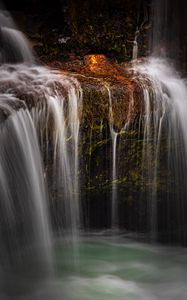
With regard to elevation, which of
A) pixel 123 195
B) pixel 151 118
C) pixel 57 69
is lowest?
pixel 123 195

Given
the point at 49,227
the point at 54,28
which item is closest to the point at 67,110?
the point at 49,227

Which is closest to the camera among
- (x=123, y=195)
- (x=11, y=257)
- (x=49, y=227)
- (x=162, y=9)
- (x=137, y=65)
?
(x=11, y=257)

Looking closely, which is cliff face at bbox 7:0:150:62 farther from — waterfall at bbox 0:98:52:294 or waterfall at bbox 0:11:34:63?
waterfall at bbox 0:98:52:294

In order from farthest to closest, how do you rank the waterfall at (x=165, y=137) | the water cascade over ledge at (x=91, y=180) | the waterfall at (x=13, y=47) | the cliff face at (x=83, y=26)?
the cliff face at (x=83, y=26)
the waterfall at (x=13, y=47)
the waterfall at (x=165, y=137)
the water cascade over ledge at (x=91, y=180)

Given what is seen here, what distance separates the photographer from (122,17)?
9.67m

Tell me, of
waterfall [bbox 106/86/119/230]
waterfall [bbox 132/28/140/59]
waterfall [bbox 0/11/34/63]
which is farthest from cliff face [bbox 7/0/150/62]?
waterfall [bbox 106/86/119/230]

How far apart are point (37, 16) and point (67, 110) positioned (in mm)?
3215

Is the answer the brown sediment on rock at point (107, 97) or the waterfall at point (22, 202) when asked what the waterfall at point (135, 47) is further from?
the waterfall at point (22, 202)

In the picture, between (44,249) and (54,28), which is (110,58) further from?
(44,249)

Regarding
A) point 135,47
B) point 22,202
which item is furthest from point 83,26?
point 22,202

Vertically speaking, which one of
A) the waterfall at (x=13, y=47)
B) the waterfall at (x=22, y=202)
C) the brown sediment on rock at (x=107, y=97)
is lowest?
the waterfall at (x=22, y=202)

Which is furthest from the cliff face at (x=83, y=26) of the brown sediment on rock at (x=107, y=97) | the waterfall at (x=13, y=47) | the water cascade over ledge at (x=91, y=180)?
the brown sediment on rock at (x=107, y=97)

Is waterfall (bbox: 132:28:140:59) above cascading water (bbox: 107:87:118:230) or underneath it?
above

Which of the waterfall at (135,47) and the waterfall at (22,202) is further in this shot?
the waterfall at (135,47)
